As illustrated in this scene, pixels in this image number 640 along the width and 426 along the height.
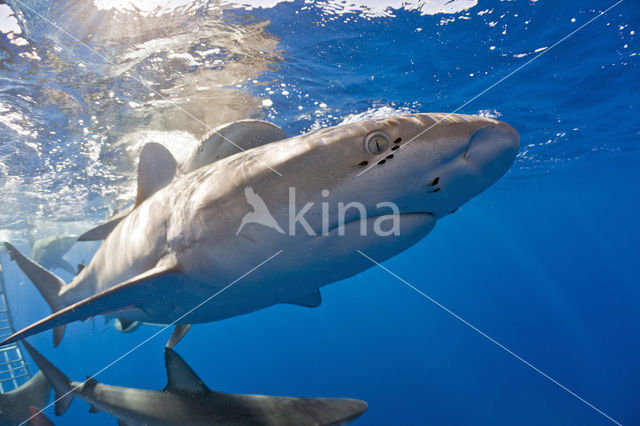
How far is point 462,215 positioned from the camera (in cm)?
4231

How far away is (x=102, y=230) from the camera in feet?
14.3

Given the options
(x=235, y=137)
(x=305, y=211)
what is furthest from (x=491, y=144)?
(x=235, y=137)

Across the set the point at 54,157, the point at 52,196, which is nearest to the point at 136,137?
the point at 54,157

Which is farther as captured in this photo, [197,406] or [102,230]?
[102,230]

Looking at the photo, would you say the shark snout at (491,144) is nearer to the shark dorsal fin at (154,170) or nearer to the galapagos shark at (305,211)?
the galapagos shark at (305,211)

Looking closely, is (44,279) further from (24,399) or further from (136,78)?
(136,78)

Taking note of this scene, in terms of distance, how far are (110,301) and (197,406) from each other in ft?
5.86

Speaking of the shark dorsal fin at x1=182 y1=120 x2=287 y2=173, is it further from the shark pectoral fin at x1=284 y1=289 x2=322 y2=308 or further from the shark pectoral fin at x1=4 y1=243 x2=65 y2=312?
the shark pectoral fin at x1=4 y1=243 x2=65 y2=312

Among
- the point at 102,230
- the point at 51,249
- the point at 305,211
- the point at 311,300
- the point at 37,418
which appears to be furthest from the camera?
the point at 51,249

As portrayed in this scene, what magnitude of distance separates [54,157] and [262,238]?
1250 centimetres

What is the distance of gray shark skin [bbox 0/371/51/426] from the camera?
5441 millimetres

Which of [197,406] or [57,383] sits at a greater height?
[197,406]

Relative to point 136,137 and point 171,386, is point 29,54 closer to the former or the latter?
point 136,137

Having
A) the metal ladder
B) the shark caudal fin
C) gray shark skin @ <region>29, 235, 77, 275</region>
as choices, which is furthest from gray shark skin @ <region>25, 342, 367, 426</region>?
gray shark skin @ <region>29, 235, 77, 275</region>
